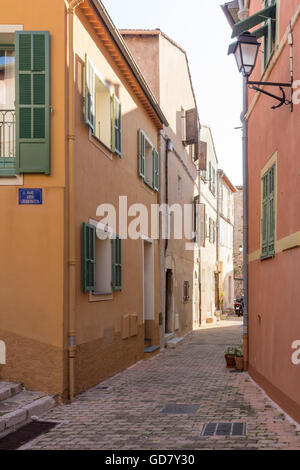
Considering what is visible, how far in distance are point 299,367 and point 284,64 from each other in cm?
405

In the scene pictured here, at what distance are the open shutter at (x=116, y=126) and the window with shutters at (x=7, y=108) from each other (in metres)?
2.37

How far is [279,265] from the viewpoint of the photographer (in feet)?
27.1

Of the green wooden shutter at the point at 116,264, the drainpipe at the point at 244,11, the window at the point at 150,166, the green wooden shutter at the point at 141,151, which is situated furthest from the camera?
the window at the point at 150,166

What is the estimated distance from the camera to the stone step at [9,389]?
24.4 ft

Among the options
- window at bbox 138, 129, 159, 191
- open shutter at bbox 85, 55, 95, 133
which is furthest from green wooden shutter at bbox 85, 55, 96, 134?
window at bbox 138, 129, 159, 191

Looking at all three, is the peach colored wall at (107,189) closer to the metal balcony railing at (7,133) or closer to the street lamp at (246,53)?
the metal balcony railing at (7,133)

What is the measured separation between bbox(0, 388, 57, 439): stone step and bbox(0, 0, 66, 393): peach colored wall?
0.27m

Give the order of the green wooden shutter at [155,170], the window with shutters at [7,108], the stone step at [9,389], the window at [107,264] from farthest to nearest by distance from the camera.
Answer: the green wooden shutter at [155,170] < the window at [107,264] < the window with shutters at [7,108] < the stone step at [9,389]

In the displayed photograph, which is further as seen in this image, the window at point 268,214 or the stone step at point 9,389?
the window at point 268,214

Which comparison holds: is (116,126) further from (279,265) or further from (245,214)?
(279,265)

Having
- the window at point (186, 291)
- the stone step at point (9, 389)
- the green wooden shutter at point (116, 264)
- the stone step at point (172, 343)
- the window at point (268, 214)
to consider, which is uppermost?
the window at point (268, 214)

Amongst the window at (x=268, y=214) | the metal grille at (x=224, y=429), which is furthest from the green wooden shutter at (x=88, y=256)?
the metal grille at (x=224, y=429)

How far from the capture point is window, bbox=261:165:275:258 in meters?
8.84

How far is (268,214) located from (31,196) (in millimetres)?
3701
